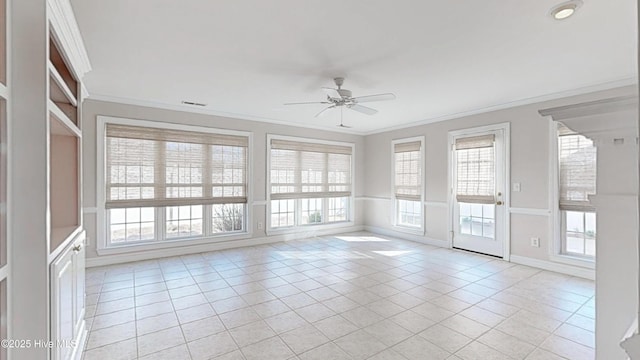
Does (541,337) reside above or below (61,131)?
below

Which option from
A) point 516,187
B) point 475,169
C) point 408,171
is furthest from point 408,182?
point 516,187

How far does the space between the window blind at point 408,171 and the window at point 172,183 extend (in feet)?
10.8

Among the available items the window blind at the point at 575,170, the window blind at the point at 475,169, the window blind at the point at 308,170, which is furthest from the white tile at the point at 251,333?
the window blind at the point at 575,170

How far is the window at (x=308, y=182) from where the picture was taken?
19.9 ft

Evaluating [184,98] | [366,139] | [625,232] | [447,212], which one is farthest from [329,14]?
[366,139]

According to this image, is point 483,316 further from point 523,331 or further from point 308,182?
point 308,182

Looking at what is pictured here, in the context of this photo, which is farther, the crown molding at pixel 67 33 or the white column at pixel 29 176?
the crown molding at pixel 67 33

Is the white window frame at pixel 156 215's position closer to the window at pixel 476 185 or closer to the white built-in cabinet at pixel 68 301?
the white built-in cabinet at pixel 68 301

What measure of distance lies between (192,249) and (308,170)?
2.77 m

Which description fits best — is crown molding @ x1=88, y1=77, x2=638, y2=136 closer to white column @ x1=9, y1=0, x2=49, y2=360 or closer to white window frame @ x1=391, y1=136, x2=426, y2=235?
white window frame @ x1=391, y1=136, x2=426, y2=235

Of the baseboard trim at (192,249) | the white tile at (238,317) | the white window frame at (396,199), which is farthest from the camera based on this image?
the white window frame at (396,199)

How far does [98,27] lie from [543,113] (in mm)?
3113

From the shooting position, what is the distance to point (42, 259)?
1.45 meters

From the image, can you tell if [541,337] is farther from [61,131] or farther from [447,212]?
[61,131]
